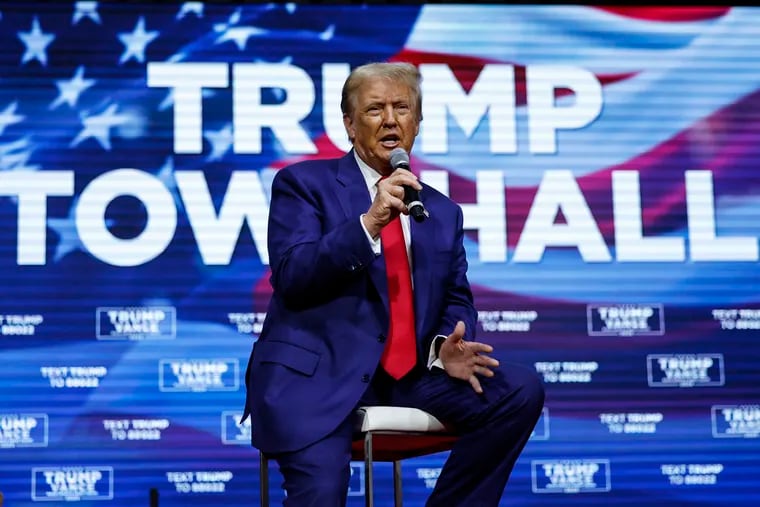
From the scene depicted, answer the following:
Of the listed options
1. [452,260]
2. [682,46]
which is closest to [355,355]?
[452,260]

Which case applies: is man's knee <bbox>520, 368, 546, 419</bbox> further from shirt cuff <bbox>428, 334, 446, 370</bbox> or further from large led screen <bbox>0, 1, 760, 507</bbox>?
large led screen <bbox>0, 1, 760, 507</bbox>

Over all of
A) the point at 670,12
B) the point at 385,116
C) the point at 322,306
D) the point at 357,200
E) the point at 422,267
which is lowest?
the point at 322,306

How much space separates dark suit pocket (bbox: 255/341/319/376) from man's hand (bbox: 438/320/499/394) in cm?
32

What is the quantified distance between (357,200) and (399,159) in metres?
0.23

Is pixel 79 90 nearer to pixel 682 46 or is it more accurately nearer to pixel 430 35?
pixel 430 35

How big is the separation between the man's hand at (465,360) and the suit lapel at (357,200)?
19cm

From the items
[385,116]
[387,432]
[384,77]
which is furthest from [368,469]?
[384,77]

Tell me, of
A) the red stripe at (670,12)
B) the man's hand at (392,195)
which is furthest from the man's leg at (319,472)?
the red stripe at (670,12)

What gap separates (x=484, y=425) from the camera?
2936 mm

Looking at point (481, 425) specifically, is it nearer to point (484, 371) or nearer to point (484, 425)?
point (484, 425)

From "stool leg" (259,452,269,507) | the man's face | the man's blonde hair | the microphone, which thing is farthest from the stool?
the man's blonde hair

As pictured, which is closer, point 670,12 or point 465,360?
point 465,360

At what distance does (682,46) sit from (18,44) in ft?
9.26

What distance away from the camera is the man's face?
9.95 ft
